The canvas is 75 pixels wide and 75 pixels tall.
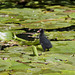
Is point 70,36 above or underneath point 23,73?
underneath

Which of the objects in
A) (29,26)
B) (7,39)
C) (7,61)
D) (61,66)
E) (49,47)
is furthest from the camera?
(29,26)

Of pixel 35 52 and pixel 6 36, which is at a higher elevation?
pixel 35 52

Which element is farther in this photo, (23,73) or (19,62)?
(19,62)

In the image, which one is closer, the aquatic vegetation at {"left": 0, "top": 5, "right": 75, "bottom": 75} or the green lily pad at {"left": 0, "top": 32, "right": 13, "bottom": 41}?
the aquatic vegetation at {"left": 0, "top": 5, "right": 75, "bottom": 75}

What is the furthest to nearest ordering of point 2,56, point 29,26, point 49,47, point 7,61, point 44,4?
1. point 44,4
2. point 29,26
3. point 49,47
4. point 2,56
5. point 7,61

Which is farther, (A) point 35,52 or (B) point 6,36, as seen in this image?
(B) point 6,36

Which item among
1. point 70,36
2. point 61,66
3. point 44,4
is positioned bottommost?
point 44,4

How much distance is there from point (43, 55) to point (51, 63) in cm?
28

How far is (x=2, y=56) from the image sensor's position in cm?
218

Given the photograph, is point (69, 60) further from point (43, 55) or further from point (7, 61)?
point (7, 61)

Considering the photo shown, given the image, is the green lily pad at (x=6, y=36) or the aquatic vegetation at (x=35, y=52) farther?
the green lily pad at (x=6, y=36)

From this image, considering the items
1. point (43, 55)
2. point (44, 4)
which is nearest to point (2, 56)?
point (43, 55)

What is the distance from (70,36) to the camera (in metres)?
3.04

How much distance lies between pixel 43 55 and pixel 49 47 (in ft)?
0.72
